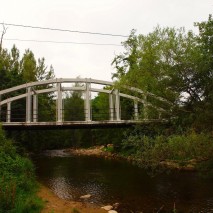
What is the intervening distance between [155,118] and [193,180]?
5.03 meters

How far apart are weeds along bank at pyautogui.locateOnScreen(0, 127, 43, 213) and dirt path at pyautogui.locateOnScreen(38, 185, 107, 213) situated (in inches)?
15.3

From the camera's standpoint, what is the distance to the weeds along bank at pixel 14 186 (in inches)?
406

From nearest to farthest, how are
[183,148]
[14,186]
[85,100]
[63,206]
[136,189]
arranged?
1. [14,186]
2. [183,148]
3. [63,206]
4. [136,189]
5. [85,100]

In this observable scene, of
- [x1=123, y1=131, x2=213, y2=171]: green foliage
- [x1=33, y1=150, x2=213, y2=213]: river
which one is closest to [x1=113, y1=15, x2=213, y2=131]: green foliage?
[x1=123, y1=131, x2=213, y2=171]: green foliage

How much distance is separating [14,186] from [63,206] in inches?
95.6

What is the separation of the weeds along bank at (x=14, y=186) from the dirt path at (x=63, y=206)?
1.28ft

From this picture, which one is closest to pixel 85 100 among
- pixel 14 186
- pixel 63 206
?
pixel 63 206

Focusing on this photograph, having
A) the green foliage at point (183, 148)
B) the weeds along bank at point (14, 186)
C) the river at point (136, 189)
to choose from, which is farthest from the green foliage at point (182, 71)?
the weeds along bank at point (14, 186)

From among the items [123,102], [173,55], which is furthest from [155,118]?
[123,102]

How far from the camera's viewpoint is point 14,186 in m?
10.9

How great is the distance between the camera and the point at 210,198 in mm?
12922

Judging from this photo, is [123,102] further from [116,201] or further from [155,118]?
[116,201]

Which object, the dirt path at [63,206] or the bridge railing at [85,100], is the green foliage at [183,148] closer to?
the bridge railing at [85,100]

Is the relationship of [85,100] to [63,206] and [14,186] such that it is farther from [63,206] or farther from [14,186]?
[14,186]
